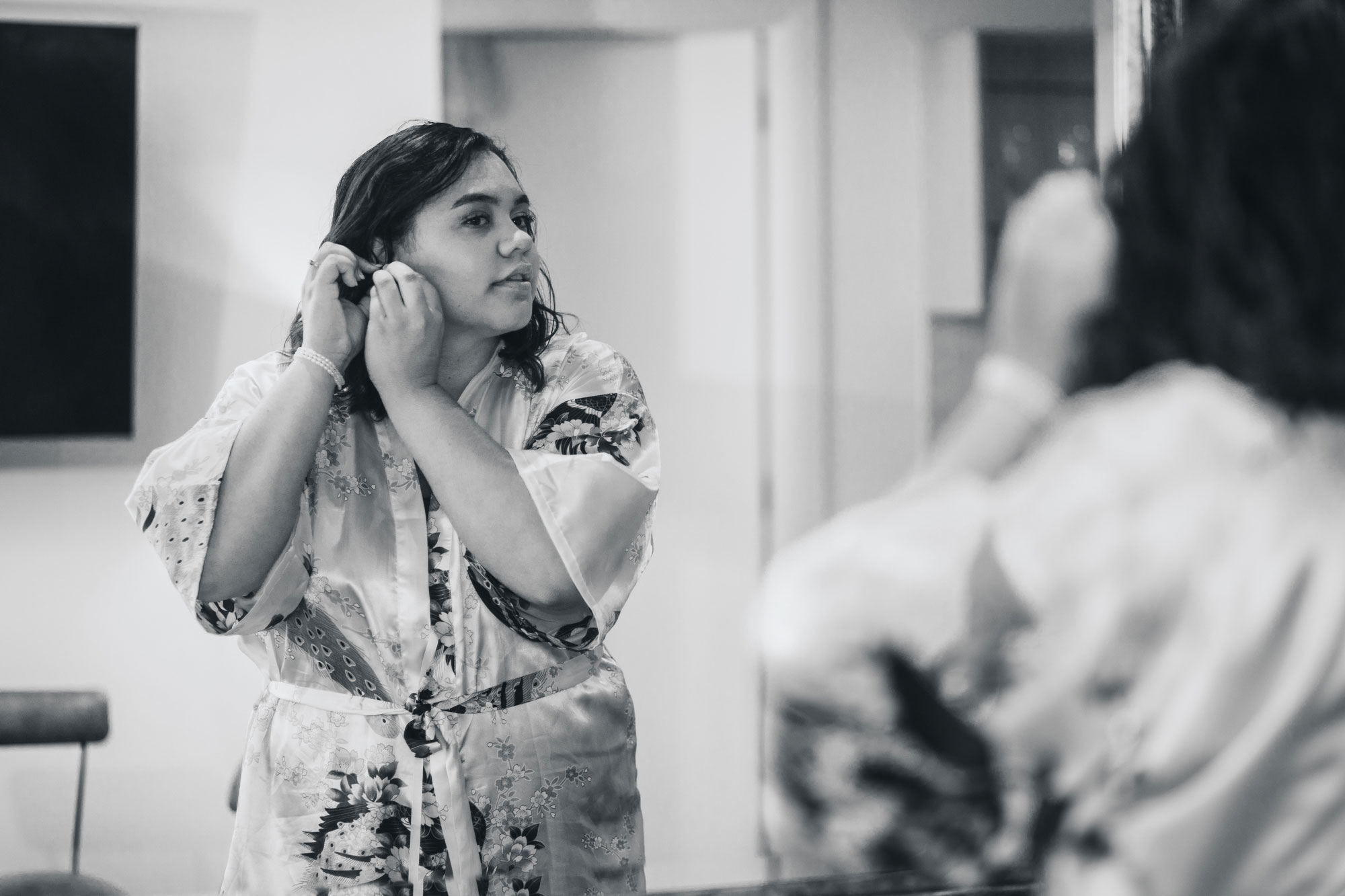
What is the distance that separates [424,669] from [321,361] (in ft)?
0.82

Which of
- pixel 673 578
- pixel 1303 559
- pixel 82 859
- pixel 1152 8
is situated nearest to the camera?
pixel 1303 559

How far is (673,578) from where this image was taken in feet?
6.69

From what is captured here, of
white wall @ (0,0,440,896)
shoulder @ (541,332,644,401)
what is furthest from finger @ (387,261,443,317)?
white wall @ (0,0,440,896)

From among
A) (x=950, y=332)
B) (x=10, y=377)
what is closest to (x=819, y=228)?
(x=950, y=332)

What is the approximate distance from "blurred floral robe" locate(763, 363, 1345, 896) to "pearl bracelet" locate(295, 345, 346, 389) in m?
0.62

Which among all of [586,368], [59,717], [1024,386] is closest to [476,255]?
[586,368]

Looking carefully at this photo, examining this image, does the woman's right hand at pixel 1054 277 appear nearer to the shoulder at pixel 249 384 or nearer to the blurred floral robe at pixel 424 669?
the blurred floral robe at pixel 424 669

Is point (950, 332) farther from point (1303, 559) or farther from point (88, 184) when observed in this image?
point (1303, 559)

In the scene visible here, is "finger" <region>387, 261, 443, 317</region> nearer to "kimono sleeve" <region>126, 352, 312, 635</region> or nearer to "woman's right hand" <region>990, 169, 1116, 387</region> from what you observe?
"kimono sleeve" <region>126, 352, 312, 635</region>

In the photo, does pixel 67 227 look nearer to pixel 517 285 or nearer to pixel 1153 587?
pixel 517 285

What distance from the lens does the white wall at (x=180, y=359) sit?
70.3 inches

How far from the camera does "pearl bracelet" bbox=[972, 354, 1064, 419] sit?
444 millimetres

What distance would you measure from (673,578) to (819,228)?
643mm

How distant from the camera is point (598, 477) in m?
0.90
